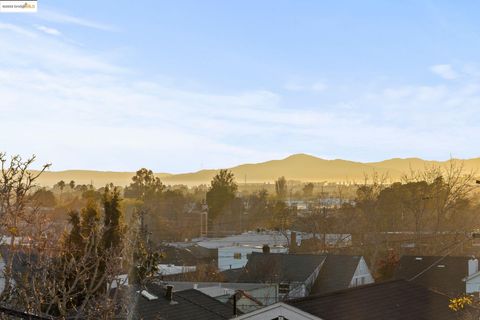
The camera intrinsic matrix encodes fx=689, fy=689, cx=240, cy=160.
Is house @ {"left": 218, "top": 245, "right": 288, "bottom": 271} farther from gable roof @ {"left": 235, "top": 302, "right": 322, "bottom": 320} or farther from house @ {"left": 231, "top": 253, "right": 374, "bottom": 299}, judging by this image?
gable roof @ {"left": 235, "top": 302, "right": 322, "bottom": 320}

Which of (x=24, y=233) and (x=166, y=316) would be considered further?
(x=166, y=316)

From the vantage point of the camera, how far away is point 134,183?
355ft

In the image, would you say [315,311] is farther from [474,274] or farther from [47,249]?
[474,274]

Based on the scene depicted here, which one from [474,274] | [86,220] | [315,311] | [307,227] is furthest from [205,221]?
[315,311]

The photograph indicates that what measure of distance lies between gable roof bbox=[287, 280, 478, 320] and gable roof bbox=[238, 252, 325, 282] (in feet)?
55.1

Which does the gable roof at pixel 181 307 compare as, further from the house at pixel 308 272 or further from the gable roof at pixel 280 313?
the house at pixel 308 272

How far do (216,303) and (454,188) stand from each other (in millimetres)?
49885

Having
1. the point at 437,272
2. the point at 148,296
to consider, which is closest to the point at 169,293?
the point at 148,296

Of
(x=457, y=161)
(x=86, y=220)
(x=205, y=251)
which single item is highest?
(x=457, y=161)

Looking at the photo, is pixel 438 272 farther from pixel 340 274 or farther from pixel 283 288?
pixel 283 288

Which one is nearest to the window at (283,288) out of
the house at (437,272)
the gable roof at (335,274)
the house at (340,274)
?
the gable roof at (335,274)

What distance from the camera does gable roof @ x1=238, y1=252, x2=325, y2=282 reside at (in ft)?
130

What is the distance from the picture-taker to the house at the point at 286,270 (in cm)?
3869

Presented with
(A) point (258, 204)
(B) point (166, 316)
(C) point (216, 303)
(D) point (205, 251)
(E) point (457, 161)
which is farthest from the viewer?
(A) point (258, 204)
